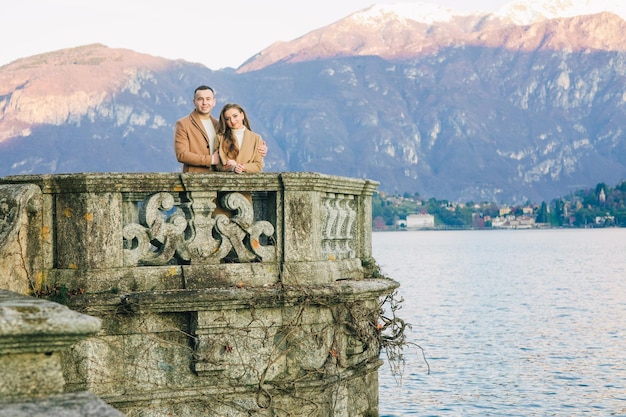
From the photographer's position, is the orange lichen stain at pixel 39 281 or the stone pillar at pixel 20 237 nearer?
the stone pillar at pixel 20 237

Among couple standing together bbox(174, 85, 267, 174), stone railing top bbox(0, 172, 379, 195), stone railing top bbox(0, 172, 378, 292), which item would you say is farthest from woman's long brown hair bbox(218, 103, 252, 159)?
stone railing top bbox(0, 172, 379, 195)

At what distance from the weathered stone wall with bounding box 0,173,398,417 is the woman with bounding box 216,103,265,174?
65 cm

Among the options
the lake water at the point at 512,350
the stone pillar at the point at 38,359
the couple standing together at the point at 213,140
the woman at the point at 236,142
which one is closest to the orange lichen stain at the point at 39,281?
the couple standing together at the point at 213,140

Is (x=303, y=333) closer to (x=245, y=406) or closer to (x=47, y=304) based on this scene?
(x=245, y=406)

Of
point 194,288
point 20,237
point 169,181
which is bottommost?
point 194,288

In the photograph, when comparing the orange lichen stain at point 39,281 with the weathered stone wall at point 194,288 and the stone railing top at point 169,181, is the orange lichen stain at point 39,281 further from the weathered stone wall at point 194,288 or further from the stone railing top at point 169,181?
the stone railing top at point 169,181

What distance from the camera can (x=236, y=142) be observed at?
31.5 ft

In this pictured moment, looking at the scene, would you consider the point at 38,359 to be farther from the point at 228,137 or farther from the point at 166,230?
the point at 228,137

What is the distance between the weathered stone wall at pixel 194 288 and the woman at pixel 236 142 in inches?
25.6

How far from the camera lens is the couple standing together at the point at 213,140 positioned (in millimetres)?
9500

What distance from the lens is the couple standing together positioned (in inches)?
374

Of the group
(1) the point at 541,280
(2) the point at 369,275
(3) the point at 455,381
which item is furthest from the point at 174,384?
(1) the point at 541,280

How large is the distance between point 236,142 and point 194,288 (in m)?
1.69

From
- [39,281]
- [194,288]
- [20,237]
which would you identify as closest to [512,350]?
[194,288]
